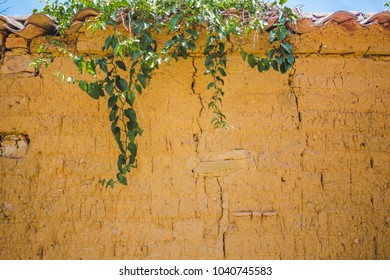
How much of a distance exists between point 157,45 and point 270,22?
2.69 ft

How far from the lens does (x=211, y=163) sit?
3072mm

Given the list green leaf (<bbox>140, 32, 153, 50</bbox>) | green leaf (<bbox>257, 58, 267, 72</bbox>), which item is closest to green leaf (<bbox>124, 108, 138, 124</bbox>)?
green leaf (<bbox>140, 32, 153, 50</bbox>)

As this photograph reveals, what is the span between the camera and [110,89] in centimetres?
283

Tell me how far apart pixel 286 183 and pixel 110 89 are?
4.61ft

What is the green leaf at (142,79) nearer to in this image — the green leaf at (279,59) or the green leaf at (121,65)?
the green leaf at (121,65)

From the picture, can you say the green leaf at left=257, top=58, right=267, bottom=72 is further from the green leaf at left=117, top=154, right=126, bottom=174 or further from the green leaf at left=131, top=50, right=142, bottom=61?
the green leaf at left=117, top=154, right=126, bottom=174

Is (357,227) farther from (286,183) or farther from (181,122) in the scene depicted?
(181,122)

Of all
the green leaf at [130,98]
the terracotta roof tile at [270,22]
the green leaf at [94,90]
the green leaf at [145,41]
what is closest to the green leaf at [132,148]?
the green leaf at [130,98]

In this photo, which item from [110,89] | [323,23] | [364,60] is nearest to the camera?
[110,89]

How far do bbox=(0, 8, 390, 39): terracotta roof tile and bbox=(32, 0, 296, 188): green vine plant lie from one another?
75 millimetres

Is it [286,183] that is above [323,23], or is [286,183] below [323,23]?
below

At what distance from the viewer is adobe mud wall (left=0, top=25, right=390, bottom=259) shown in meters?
3.02

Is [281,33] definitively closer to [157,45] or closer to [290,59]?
[290,59]
